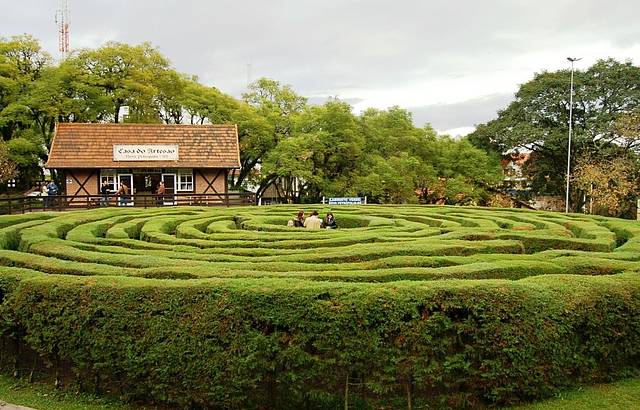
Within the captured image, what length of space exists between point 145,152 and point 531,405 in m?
30.1

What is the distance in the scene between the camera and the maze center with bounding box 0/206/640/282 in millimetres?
10031

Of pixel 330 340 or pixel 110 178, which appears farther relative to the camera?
pixel 110 178

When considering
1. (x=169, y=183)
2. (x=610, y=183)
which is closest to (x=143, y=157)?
(x=169, y=183)

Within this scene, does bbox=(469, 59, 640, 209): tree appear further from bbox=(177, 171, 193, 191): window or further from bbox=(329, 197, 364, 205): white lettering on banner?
bbox=(177, 171, 193, 191): window

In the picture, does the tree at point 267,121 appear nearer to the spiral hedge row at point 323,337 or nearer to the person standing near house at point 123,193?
the person standing near house at point 123,193

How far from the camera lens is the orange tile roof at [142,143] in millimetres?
33000

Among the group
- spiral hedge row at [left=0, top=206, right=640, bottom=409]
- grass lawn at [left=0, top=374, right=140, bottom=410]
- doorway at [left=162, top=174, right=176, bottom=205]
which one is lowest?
grass lawn at [left=0, top=374, right=140, bottom=410]

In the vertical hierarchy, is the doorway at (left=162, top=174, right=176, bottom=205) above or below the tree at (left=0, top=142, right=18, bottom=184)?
below

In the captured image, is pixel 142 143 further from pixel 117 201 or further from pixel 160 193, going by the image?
pixel 117 201

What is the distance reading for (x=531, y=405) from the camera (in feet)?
25.3

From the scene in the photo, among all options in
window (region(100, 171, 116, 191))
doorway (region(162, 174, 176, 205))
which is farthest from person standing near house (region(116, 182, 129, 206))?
doorway (region(162, 174, 176, 205))

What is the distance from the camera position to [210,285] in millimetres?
7777

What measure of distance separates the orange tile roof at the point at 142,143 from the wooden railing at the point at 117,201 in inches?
91.3

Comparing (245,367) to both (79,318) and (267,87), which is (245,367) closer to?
(79,318)
